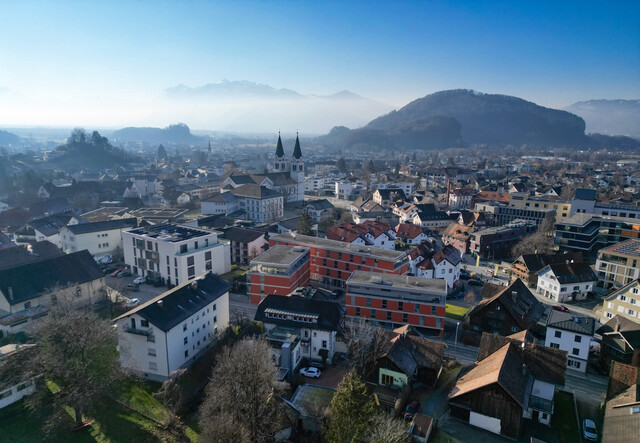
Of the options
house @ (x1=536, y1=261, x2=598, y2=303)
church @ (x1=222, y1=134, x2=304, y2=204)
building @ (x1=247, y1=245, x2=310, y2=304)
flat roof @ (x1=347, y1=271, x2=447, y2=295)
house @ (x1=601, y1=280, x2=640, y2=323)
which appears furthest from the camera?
church @ (x1=222, y1=134, x2=304, y2=204)

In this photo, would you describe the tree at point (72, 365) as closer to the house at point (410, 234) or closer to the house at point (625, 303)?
the house at point (625, 303)

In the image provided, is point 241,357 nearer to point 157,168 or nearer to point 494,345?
point 494,345

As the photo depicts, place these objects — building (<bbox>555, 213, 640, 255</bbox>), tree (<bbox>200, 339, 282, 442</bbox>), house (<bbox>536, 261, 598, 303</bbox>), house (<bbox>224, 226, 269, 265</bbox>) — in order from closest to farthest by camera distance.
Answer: tree (<bbox>200, 339, 282, 442</bbox>) → house (<bbox>536, 261, 598, 303</bbox>) → house (<bbox>224, 226, 269, 265</bbox>) → building (<bbox>555, 213, 640, 255</bbox>)

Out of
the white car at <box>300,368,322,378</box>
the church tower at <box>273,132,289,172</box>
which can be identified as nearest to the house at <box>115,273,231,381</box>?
the white car at <box>300,368,322,378</box>

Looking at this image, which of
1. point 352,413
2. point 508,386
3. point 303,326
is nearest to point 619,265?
point 508,386

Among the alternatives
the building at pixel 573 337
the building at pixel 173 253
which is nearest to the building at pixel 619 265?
the building at pixel 573 337

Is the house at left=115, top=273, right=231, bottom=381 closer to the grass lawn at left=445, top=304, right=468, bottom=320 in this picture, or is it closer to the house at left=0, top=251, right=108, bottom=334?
the house at left=0, top=251, right=108, bottom=334

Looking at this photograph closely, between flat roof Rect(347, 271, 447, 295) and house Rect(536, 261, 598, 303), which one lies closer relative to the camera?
flat roof Rect(347, 271, 447, 295)

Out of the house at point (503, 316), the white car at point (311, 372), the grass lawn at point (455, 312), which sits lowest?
the grass lawn at point (455, 312)
